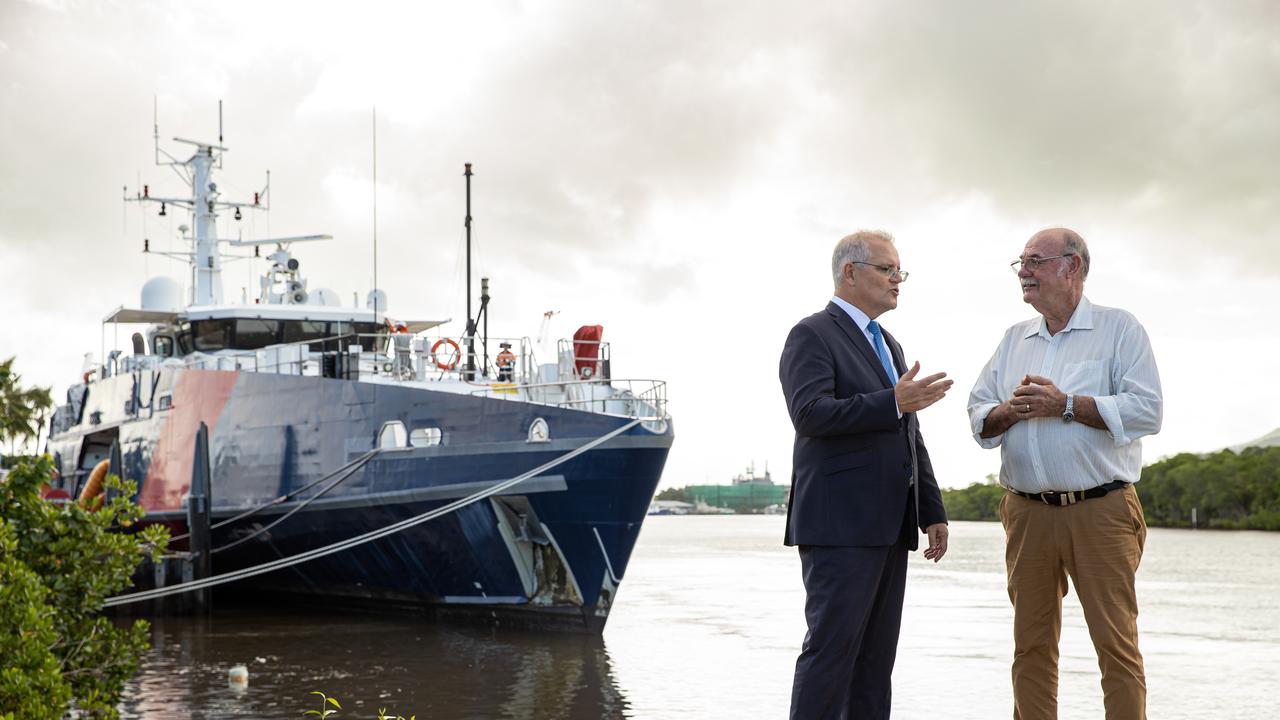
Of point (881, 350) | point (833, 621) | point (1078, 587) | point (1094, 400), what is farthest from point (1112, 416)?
point (833, 621)

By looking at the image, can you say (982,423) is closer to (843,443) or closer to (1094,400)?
(1094,400)

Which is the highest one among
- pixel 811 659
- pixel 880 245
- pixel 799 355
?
pixel 880 245

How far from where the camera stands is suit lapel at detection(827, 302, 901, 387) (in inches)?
181

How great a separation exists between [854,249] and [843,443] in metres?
0.71

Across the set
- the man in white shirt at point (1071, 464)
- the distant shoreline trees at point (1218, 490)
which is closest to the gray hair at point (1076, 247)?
the man in white shirt at point (1071, 464)

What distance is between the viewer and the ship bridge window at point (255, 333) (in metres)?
19.3

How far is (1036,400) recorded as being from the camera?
4.47 metres

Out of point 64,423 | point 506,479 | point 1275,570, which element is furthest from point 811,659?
point 1275,570

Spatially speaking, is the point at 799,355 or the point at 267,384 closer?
the point at 799,355

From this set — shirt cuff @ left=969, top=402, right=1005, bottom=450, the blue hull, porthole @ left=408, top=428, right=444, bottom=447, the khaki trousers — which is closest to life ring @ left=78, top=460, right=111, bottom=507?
the blue hull

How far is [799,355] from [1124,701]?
1596 mm

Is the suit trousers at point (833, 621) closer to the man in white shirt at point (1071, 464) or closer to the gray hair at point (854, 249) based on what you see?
the man in white shirt at point (1071, 464)

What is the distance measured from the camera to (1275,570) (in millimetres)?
32031

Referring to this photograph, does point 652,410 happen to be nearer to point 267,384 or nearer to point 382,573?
point 382,573
